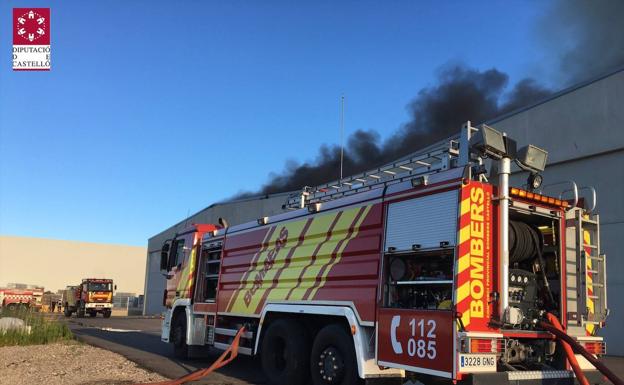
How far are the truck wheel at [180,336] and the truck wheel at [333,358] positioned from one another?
469cm

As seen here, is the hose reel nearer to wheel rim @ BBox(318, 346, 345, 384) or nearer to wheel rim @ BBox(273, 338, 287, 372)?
wheel rim @ BBox(318, 346, 345, 384)

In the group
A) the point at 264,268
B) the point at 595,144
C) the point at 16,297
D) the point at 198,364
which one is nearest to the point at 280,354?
the point at 264,268

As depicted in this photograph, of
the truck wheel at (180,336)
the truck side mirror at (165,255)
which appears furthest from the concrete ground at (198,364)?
the truck side mirror at (165,255)

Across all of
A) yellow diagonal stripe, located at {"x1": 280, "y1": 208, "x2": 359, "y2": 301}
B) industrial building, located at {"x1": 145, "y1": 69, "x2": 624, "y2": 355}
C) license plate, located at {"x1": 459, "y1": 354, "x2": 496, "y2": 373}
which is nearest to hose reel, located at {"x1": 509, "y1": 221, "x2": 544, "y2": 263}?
license plate, located at {"x1": 459, "y1": 354, "x2": 496, "y2": 373}

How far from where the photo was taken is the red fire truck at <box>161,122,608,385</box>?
5512mm

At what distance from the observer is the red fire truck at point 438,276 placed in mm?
5512

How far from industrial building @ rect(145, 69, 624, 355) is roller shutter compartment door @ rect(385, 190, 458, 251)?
27.1ft

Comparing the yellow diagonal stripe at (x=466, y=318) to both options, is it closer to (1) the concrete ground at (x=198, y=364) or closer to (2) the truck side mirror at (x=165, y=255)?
(1) the concrete ground at (x=198, y=364)

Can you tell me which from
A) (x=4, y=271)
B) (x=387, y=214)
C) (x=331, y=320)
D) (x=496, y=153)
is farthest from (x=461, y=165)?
(x=4, y=271)

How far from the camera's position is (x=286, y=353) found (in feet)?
25.5

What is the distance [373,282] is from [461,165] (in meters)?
1.70

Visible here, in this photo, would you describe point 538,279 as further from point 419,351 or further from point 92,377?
point 92,377

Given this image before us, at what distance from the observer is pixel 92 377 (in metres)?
8.55

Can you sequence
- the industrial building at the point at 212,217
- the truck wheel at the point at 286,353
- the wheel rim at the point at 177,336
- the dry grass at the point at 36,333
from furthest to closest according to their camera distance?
the industrial building at the point at 212,217
the dry grass at the point at 36,333
the wheel rim at the point at 177,336
the truck wheel at the point at 286,353
